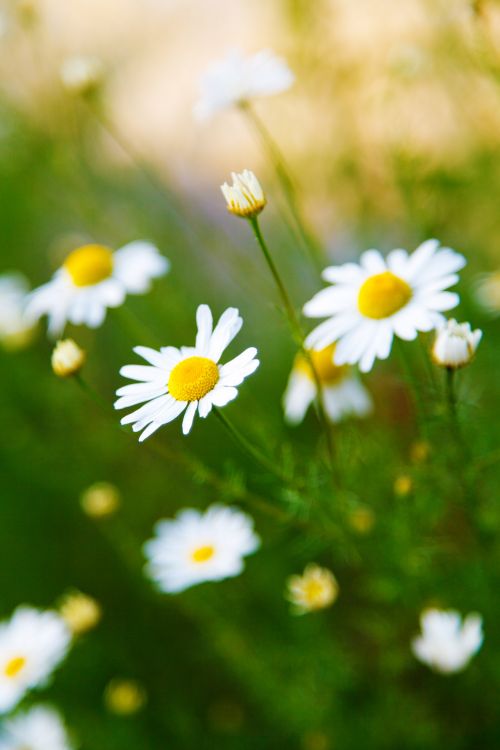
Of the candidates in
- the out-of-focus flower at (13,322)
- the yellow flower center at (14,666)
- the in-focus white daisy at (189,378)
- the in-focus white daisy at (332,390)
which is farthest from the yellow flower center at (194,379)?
the out-of-focus flower at (13,322)

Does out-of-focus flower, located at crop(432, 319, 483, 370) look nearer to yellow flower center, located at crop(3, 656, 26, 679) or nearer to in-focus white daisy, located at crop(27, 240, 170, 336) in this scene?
in-focus white daisy, located at crop(27, 240, 170, 336)

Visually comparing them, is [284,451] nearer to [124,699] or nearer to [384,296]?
[384,296]

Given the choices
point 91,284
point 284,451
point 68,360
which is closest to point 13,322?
point 91,284

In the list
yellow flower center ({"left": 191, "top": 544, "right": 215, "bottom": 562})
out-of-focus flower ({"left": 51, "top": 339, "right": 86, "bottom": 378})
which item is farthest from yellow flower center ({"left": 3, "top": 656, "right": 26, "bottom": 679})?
out-of-focus flower ({"left": 51, "top": 339, "right": 86, "bottom": 378})

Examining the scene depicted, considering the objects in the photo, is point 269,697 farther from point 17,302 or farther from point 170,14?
point 170,14

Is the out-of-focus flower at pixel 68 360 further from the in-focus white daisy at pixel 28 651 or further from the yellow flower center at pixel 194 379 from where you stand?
the in-focus white daisy at pixel 28 651

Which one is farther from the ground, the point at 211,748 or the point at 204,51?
the point at 204,51

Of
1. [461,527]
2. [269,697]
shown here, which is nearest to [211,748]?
[269,697]
